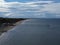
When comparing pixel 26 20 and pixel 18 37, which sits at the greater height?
pixel 26 20

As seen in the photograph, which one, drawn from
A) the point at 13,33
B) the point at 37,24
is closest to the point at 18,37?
the point at 13,33

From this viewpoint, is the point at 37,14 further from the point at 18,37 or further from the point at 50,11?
the point at 18,37

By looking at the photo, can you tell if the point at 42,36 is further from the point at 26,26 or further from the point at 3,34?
the point at 3,34

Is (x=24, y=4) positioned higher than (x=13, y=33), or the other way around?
(x=24, y=4)

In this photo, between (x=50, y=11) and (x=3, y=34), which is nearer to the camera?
(x=50, y=11)

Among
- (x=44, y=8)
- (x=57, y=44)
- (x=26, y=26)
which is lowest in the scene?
(x=57, y=44)

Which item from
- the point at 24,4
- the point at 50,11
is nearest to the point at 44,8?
the point at 50,11
